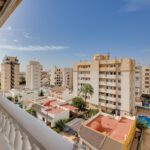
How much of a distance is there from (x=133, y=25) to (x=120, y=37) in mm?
3570

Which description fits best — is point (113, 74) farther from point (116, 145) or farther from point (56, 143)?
point (56, 143)

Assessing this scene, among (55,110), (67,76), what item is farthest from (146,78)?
(55,110)

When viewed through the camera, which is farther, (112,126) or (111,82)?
(111,82)

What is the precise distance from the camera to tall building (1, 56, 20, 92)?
20631 millimetres

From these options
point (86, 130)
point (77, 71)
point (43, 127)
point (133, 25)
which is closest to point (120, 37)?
point (133, 25)

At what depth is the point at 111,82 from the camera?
1365cm

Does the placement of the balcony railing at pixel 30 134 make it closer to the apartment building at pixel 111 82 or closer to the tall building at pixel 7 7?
the tall building at pixel 7 7

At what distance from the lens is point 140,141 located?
8.19m

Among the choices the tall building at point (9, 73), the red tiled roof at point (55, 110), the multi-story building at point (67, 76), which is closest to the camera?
the red tiled roof at point (55, 110)

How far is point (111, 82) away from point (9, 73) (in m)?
14.3

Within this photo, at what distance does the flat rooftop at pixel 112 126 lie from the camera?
6.06 metres

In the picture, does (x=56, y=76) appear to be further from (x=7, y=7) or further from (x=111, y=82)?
(x=7, y=7)

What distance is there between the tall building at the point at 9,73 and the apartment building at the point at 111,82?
1056 cm

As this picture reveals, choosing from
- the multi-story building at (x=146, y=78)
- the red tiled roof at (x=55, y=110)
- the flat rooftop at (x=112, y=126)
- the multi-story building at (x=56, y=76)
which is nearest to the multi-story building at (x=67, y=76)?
the multi-story building at (x=56, y=76)
